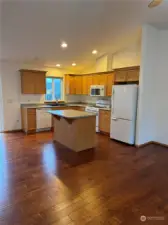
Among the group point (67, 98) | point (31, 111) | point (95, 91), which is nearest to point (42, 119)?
point (31, 111)

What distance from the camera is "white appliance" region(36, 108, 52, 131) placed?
5.90m

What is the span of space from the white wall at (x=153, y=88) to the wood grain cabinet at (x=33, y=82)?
3.65 meters

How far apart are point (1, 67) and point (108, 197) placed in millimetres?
5295

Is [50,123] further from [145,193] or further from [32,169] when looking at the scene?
[145,193]

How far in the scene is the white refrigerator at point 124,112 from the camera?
449 centimetres

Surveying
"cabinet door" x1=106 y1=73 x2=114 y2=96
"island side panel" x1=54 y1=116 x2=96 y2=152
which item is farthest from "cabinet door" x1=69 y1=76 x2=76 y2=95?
"island side panel" x1=54 y1=116 x2=96 y2=152

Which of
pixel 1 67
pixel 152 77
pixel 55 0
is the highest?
pixel 55 0

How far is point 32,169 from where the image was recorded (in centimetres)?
319

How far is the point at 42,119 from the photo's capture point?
19.7 ft

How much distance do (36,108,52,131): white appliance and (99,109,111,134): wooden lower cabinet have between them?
1.92 meters

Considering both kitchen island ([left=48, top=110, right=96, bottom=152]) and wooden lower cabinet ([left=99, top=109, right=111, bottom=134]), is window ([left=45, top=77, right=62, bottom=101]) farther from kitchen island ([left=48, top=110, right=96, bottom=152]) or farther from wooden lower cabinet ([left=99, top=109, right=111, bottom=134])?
kitchen island ([left=48, top=110, right=96, bottom=152])

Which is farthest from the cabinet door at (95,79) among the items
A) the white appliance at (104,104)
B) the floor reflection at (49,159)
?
the floor reflection at (49,159)

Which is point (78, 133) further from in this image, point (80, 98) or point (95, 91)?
point (80, 98)

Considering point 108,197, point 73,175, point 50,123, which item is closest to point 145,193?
point 108,197
